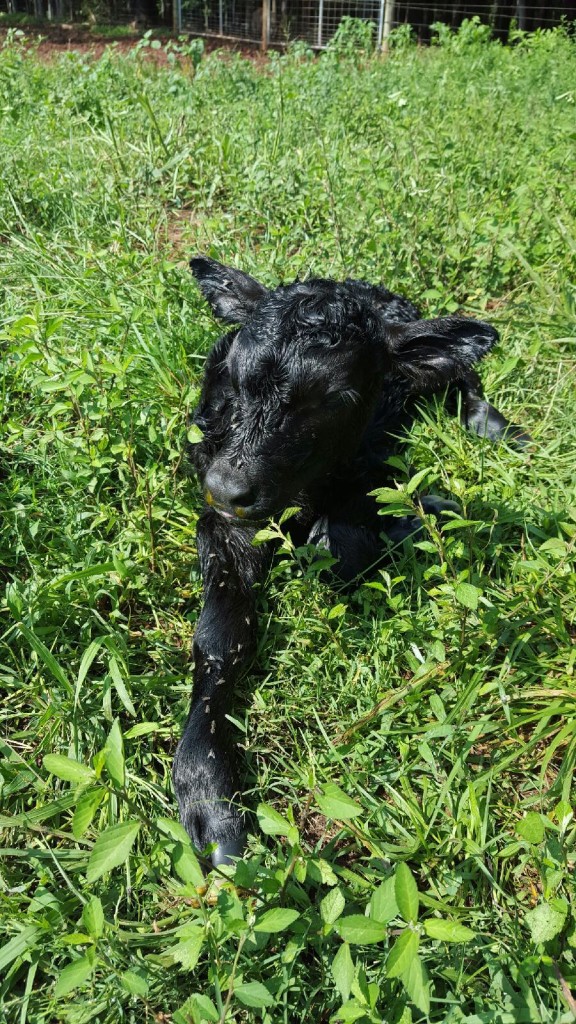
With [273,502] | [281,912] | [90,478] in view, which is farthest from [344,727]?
[90,478]

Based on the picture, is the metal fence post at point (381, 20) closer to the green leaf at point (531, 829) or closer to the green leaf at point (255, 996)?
the green leaf at point (531, 829)

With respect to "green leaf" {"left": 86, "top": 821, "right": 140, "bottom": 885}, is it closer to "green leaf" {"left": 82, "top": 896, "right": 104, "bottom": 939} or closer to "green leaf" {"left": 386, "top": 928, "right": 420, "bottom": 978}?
"green leaf" {"left": 82, "top": 896, "right": 104, "bottom": 939}

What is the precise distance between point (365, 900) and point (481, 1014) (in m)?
0.40

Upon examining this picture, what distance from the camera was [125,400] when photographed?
3207 mm

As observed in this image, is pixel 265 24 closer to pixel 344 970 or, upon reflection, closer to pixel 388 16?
pixel 388 16

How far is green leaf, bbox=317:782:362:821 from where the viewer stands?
1.59 metres

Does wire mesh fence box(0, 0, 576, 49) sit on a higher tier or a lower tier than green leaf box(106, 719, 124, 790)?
higher

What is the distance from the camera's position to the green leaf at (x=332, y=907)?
156 centimetres

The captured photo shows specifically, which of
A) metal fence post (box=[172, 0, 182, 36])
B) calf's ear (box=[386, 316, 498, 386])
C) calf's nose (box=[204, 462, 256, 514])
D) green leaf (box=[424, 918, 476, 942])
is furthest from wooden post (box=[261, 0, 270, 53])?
green leaf (box=[424, 918, 476, 942])

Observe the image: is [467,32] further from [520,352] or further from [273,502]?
[273,502]

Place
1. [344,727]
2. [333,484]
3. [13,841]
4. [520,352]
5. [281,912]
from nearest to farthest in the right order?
[281,912] → [13,841] → [344,727] → [333,484] → [520,352]

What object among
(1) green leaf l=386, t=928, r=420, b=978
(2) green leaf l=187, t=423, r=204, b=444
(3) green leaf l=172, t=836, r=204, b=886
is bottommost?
(1) green leaf l=386, t=928, r=420, b=978

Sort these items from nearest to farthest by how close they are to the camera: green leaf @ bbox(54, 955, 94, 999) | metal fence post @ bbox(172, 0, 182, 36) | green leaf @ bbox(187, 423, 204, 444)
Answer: green leaf @ bbox(54, 955, 94, 999), green leaf @ bbox(187, 423, 204, 444), metal fence post @ bbox(172, 0, 182, 36)

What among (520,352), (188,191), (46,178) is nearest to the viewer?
(520,352)
